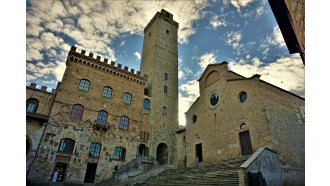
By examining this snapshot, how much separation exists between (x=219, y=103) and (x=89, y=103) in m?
13.2

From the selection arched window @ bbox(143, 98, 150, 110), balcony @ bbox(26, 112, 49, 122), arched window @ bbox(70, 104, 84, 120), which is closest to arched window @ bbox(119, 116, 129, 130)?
arched window @ bbox(143, 98, 150, 110)

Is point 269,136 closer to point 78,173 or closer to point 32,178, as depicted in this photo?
point 78,173

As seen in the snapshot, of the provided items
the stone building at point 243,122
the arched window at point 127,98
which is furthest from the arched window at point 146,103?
the stone building at point 243,122

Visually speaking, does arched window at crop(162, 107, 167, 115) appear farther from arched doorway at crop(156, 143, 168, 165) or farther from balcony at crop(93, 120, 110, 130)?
balcony at crop(93, 120, 110, 130)

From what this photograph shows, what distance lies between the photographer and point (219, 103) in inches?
675

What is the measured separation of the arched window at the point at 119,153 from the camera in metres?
19.5

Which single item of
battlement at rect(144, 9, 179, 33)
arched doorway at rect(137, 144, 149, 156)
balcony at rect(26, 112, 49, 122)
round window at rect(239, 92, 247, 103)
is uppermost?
battlement at rect(144, 9, 179, 33)

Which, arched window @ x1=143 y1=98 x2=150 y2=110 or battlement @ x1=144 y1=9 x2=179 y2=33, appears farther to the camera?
battlement @ x1=144 y1=9 x2=179 y2=33

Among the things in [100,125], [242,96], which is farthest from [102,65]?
[242,96]

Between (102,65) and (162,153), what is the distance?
13.5 meters

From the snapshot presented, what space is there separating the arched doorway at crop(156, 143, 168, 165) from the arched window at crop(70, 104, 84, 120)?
10.9 meters

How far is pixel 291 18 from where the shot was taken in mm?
5285

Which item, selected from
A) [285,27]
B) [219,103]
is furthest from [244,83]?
[285,27]

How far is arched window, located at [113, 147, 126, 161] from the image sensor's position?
19.5m
